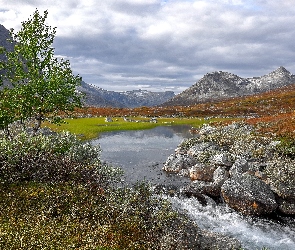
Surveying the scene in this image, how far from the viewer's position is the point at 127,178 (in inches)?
1188

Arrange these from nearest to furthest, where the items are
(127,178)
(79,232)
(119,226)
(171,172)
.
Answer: (79,232)
(119,226)
(127,178)
(171,172)

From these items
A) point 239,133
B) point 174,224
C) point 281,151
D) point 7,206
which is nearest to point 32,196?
point 7,206

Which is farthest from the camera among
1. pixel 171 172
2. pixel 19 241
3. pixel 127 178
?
pixel 171 172

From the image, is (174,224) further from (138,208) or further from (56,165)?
(56,165)

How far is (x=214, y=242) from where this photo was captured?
15.8 meters

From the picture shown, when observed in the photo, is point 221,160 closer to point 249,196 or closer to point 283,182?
point 283,182

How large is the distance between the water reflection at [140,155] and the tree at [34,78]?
11.0m

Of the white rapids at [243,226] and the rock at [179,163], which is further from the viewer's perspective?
the rock at [179,163]

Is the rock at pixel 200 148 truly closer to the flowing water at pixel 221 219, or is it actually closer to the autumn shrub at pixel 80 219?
the flowing water at pixel 221 219

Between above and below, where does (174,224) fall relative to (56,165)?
below

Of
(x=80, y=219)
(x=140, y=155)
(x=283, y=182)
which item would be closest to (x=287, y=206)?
(x=283, y=182)

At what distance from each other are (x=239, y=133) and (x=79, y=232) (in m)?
32.8

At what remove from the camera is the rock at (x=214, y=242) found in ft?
50.4

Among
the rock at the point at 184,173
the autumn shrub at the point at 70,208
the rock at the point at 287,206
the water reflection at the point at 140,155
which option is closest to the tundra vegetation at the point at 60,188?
the autumn shrub at the point at 70,208
